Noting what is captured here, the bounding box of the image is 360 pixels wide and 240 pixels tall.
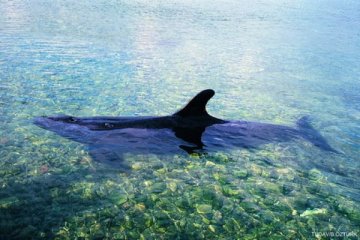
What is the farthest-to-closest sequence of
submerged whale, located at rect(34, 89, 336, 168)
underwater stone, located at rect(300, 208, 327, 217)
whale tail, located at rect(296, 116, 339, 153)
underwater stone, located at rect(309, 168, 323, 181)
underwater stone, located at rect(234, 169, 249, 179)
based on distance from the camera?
whale tail, located at rect(296, 116, 339, 153) → submerged whale, located at rect(34, 89, 336, 168) → underwater stone, located at rect(309, 168, 323, 181) → underwater stone, located at rect(234, 169, 249, 179) → underwater stone, located at rect(300, 208, 327, 217)

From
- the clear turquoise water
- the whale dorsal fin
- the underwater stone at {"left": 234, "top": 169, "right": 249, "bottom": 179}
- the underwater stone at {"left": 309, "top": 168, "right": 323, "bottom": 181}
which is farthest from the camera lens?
the whale dorsal fin

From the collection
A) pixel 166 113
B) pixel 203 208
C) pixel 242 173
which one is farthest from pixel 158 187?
pixel 166 113

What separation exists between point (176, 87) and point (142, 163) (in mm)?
8612

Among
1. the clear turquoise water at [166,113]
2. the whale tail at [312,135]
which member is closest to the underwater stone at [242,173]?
the clear turquoise water at [166,113]

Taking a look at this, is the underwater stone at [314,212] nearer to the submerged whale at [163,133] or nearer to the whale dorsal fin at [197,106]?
the submerged whale at [163,133]

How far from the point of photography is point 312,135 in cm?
1156

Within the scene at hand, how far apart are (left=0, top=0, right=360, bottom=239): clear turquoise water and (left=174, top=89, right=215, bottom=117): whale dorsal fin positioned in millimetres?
1471

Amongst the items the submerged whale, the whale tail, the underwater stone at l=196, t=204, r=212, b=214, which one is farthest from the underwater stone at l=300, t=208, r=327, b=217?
the whale tail

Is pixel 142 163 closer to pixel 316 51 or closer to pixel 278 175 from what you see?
pixel 278 175

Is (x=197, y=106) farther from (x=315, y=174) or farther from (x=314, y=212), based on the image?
(x=314, y=212)

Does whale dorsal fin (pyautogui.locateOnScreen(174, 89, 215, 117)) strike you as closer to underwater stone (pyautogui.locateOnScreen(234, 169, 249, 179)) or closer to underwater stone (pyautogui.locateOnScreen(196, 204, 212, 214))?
underwater stone (pyautogui.locateOnScreen(234, 169, 249, 179))

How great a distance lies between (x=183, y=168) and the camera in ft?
27.1

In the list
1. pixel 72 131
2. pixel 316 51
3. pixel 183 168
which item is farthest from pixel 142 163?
pixel 316 51

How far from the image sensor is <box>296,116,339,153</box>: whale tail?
10.7 meters
